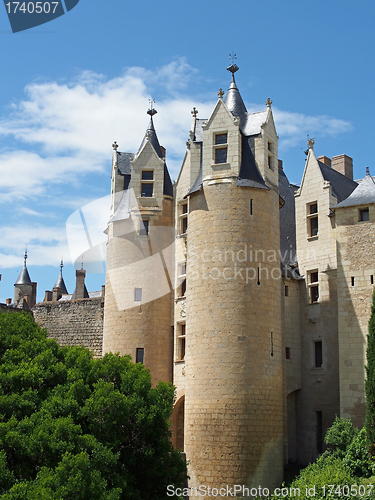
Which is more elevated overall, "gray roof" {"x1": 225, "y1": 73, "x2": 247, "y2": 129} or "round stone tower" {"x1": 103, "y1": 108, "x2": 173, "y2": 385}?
"gray roof" {"x1": 225, "y1": 73, "x2": 247, "y2": 129}

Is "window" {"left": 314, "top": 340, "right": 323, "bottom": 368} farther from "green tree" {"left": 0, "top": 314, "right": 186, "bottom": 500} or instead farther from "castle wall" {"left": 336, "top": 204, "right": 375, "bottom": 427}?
"green tree" {"left": 0, "top": 314, "right": 186, "bottom": 500}

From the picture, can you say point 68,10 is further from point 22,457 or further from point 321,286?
point 321,286

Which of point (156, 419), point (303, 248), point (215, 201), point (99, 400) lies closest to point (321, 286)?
point (303, 248)

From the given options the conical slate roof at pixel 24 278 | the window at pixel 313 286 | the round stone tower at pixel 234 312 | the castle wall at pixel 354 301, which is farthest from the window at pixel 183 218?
the conical slate roof at pixel 24 278

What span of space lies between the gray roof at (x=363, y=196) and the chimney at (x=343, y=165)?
739cm

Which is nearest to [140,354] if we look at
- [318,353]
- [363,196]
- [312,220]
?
[318,353]

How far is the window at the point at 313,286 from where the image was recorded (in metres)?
32.0

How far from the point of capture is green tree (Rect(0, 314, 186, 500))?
1816 centimetres

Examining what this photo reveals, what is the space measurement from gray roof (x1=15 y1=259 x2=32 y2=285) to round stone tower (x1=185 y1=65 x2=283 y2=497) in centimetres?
4253

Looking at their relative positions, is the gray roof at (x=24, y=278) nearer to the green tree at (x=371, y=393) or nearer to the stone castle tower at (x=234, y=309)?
the stone castle tower at (x=234, y=309)

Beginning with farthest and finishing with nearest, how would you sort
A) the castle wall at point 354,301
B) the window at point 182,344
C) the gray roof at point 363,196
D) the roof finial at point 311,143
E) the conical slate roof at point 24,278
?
1. the conical slate roof at point 24,278
2. the roof finial at point 311,143
3. the window at point 182,344
4. the gray roof at point 363,196
5. the castle wall at point 354,301

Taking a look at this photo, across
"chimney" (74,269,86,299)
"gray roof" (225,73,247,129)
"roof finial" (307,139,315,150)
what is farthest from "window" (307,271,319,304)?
"chimney" (74,269,86,299)

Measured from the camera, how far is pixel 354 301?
27594 millimetres

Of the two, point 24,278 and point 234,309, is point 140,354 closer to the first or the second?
point 234,309
